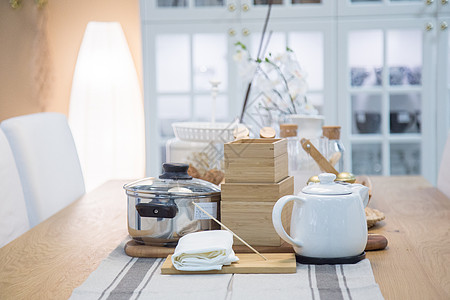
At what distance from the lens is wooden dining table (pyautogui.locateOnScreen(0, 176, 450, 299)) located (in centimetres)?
97

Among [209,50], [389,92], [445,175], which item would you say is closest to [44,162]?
[445,175]

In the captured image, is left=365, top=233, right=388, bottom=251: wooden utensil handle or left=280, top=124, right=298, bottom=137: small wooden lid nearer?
left=365, top=233, right=388, bottom=251: wooden utensil handle

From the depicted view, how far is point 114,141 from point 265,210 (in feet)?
8.15

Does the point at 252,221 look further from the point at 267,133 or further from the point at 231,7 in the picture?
the point at 231,7

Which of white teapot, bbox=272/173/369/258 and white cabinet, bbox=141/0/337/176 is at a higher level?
white cabinet, bbox=141/0/337/176

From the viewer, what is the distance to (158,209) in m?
1.12

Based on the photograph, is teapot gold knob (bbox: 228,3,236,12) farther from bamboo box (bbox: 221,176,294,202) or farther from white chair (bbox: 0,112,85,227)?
bamboo box (bbox: 221,176,294,202)

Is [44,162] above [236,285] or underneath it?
above

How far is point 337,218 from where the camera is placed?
1.01 metres

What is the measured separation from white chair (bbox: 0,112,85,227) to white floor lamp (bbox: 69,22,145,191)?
129 centimetres

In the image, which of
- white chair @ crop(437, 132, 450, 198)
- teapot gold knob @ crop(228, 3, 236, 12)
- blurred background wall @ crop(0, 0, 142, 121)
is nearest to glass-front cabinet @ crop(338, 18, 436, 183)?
teapot gold knob @ crop(228, 3, 236, 12)

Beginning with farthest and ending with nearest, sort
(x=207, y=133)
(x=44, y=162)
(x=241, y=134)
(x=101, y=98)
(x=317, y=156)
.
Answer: (x=101, y=98) → (x=44, y=162) → (x=207, y=133) → (x=241, y=134) → (x=317, y=156)

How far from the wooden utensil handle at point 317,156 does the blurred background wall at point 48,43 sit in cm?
236

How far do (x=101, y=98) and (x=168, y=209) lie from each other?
2467 mm
